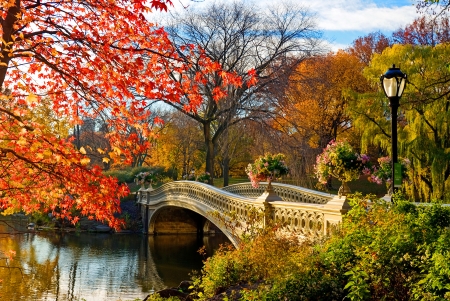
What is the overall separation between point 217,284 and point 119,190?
6.94 feet

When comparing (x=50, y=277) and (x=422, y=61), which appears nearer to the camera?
(x=50, y=277)

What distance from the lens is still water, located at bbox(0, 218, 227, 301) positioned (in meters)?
15.2

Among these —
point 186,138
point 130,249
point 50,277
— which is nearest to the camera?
point 50,277

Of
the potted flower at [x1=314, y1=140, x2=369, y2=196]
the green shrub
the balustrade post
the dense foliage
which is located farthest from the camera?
the potted flower at [x1=314, y1=140, x2=369, y2=196]

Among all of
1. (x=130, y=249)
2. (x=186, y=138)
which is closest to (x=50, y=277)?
(x=130, y=249)

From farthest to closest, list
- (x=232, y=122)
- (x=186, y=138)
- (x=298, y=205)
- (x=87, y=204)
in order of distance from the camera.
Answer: (x=186, y=138) → (x=232, y=122) → (x=298, y=205) → (x=87, y=204)

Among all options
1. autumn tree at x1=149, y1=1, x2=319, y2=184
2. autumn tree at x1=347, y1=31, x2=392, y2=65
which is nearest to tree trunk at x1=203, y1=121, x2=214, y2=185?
autumn tree at x1=149, y1=1, x2=319, y2=184

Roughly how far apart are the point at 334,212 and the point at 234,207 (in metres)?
7.45

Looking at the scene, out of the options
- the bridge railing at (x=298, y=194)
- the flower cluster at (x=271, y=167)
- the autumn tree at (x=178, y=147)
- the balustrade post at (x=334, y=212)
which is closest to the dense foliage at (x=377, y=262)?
the balustrade post at (x=334, y=212)

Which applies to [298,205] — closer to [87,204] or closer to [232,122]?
[87,204]

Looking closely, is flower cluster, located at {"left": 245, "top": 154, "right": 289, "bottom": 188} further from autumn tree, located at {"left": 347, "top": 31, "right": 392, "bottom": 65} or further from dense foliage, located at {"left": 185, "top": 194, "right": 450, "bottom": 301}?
autumn tree, located at {"left": 347, "top": 31, "right": 392, "bottom": 65}

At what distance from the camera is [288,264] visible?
271 inches

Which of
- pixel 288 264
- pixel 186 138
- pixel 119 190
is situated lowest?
pixel 288 264

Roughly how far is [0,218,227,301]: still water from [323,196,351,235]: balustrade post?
6.54 m
